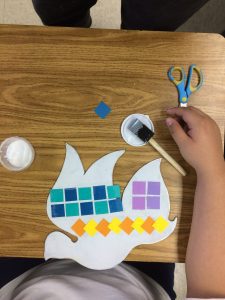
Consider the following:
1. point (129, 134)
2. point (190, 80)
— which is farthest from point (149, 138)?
point (190, 80)

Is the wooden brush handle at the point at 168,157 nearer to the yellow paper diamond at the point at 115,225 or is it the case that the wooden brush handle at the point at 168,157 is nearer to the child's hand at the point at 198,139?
the child's hand at the point at 198,139

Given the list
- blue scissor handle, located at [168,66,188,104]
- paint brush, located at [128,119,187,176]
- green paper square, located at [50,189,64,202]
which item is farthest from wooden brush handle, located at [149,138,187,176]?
green paper square, located at [50,189,64,202]

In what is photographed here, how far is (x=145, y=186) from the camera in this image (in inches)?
24.7

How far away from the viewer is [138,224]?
621 mm

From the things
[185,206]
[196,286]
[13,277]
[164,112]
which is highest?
[164,112]

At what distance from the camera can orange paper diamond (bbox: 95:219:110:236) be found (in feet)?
2.02

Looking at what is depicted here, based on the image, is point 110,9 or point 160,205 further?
point 110,9

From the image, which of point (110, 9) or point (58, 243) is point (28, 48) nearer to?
point (58, 243)

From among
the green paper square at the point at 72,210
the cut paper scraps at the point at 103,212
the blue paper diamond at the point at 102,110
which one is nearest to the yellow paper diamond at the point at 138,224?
the cut paper scraps at the point at 103,212

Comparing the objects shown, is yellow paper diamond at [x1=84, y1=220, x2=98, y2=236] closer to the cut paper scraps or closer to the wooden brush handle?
the cut paper scraps

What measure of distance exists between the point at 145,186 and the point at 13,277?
0.45 meters

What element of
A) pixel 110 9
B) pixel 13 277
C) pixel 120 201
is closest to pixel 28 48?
pixel 120 201

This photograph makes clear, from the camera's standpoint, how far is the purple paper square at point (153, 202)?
625 mm

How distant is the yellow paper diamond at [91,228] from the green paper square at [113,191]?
0.20 feet
